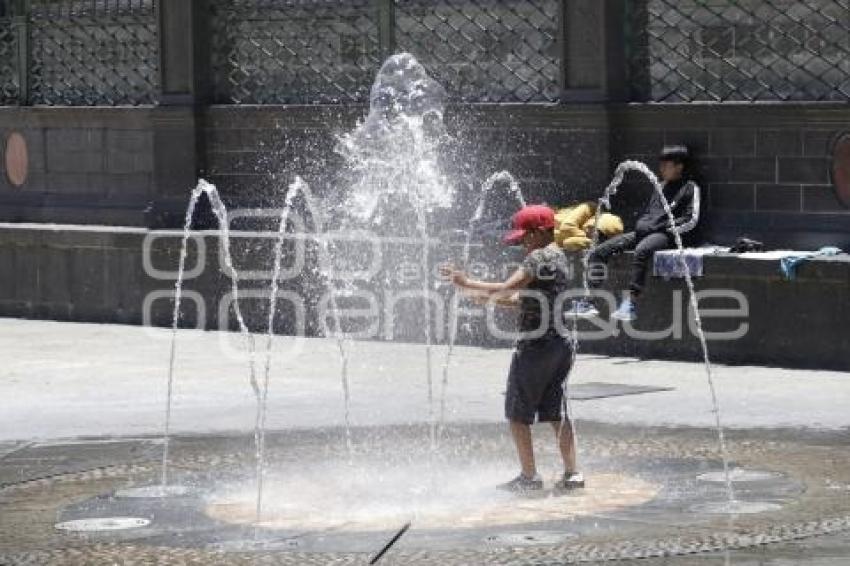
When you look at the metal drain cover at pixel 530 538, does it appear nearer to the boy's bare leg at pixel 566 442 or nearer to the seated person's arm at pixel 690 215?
the boy's bare leg at pixel 566 442

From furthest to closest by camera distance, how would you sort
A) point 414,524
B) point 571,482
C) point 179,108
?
point 179,108 < point 571,482 < point 414,524

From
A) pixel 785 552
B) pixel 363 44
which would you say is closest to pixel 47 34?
pixel 363 44

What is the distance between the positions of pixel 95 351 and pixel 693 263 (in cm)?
531

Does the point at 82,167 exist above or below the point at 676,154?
above

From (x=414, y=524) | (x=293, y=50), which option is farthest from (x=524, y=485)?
(x=293, y=50)

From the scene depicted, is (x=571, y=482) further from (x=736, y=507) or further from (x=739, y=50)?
(x=739, y=50)

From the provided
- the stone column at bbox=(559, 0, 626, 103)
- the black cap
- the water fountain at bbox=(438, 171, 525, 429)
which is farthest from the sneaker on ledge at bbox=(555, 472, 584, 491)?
the stone column at bbox=(559, 0, 626, 103)

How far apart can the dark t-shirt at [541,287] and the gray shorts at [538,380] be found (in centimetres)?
11

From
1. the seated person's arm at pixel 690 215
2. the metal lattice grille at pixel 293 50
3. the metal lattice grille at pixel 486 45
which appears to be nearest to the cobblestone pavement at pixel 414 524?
the seated person's arm at pixel 690 215

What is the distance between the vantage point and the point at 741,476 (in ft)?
36.3

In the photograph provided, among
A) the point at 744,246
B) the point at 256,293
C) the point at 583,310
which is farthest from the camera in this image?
the point at 256,293

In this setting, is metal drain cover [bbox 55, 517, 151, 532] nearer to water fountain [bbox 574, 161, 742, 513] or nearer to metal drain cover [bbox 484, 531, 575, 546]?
metal drain cover [bbox 484, 531, 575, 546]

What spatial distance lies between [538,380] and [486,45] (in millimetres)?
8651

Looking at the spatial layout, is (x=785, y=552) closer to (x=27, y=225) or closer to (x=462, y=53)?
(x=462, y=53)
